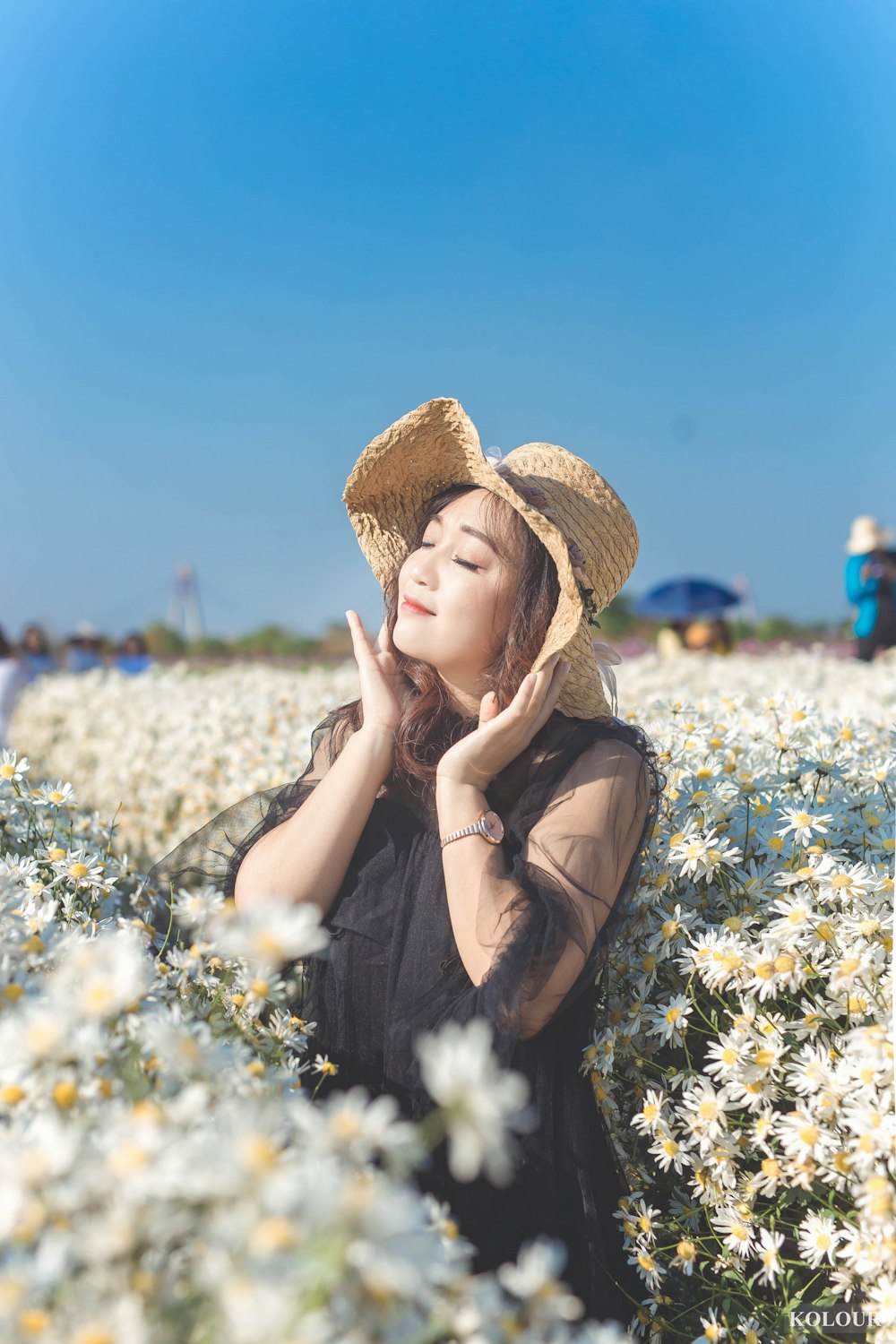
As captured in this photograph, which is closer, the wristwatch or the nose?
the wristwatch

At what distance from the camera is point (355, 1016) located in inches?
74.9

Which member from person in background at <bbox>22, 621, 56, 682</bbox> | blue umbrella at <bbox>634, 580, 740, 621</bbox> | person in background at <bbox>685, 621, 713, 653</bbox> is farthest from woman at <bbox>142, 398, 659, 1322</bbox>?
blue umbrella at <bbox>634, 580, 740, 621</bbox>

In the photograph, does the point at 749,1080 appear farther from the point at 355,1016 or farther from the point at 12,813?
the point at 12,813

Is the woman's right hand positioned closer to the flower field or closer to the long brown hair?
the long brown hair

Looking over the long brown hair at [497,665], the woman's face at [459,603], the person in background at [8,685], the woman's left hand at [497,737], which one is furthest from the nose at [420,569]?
the person in background at [8,685]

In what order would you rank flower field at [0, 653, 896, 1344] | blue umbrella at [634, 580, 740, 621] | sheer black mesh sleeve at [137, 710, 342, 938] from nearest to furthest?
flower field at [0, 653, 896, 1344] → sheer black mesh sleeve at [137, 710, 342, 938] → blue umbrella at [634, 580, 740, 621]

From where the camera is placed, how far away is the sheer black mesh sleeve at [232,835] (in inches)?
84.7

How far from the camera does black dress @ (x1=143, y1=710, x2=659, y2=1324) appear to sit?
1.66 meters

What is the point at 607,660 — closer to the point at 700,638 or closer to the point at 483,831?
the point at 483,831

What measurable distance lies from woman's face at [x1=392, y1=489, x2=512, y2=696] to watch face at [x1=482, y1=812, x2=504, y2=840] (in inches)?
15.3

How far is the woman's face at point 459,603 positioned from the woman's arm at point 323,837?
0.21 meters

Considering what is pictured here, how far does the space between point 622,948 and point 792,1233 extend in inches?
21.7

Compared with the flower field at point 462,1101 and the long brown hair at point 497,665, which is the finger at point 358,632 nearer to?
the long brown hair at point 497,665

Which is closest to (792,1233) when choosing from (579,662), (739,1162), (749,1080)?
(739,1162)
